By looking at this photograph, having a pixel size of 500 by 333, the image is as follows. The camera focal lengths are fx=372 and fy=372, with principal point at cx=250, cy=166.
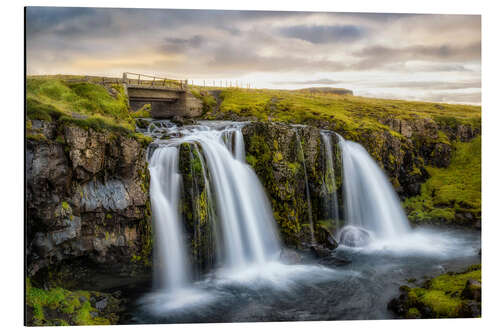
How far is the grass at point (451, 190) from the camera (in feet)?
36.9

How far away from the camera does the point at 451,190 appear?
12.4 metres

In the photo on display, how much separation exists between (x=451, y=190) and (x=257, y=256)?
7476 mm

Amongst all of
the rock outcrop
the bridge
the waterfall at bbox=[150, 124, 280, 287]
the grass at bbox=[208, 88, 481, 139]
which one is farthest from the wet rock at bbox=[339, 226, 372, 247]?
the bridge

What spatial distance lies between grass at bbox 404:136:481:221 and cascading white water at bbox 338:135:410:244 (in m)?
0.78

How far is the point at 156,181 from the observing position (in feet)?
27.5

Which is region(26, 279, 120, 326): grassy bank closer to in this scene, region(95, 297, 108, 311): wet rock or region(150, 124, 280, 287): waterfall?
region(95, 297, 108, 311): wet rock

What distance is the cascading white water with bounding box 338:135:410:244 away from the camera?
433 inches

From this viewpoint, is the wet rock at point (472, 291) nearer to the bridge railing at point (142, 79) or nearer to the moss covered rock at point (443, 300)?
the moss covered rock at point (443, 300)

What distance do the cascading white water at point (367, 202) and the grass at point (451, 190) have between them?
0.78 m

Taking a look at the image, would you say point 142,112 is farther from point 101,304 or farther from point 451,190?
point 451,190

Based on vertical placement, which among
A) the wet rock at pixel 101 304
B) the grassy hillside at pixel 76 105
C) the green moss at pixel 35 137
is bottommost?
the wet rock at pixel 101 304

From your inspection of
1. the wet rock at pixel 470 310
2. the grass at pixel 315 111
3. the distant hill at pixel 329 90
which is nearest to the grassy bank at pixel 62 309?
the wet rock at pixel 470 310

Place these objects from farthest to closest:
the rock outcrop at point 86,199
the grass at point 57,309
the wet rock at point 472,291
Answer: the wet rock at point 472,291, the rock outcrop at point 86,199, the grass at point 57,309

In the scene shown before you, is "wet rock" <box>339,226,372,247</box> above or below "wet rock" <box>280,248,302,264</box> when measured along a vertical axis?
above
